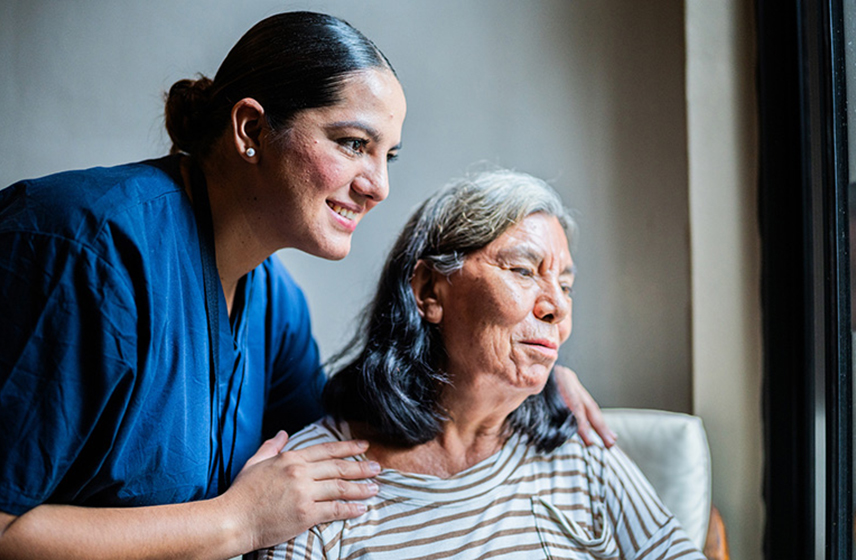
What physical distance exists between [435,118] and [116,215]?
53cm

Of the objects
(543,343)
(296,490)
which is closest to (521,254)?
(543,343)

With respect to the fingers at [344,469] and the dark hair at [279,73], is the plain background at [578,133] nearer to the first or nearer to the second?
the dark hair at [279,73]

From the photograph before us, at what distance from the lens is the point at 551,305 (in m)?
1.03

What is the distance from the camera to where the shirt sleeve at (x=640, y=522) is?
104 cm

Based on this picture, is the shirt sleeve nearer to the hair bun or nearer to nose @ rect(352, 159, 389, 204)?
nose @ rect(352, 159, 389, 204)

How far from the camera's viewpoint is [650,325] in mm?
1240

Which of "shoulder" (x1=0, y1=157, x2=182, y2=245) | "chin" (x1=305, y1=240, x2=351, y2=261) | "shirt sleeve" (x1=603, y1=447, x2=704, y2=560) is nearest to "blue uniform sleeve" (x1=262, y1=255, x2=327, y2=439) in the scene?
"chin" (x1=305, y1=240, x2=351, y2=261)

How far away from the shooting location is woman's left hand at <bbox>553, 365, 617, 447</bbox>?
1126 mm

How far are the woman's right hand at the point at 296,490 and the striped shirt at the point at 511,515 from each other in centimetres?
3

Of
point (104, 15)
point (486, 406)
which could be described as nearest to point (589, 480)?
point (486, 406)

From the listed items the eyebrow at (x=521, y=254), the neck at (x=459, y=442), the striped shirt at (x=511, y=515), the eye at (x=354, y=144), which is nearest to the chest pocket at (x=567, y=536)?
the striped shirt at (x=511, y=515)

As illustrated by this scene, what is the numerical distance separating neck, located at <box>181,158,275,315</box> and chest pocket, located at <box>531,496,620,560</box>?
554mm

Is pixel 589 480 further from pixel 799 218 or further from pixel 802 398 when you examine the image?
pixel 799 218

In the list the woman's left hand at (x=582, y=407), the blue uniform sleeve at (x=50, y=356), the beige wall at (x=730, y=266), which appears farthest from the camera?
the beige wall at (x=730, y=266)
